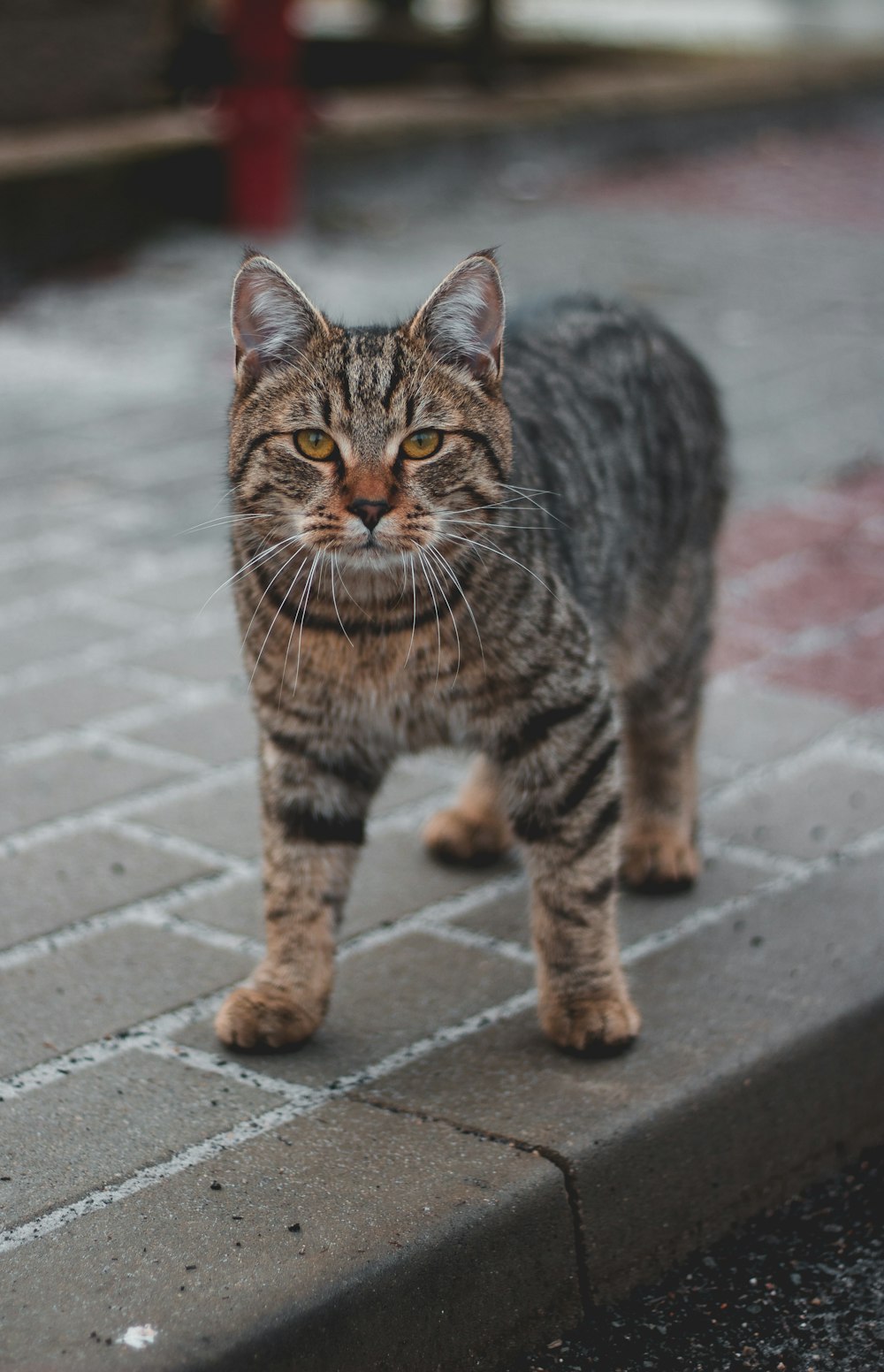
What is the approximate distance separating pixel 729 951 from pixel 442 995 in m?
0.54

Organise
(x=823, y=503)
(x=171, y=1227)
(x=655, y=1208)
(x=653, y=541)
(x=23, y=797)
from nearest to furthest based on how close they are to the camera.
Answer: (x=171, y=1227) → (x=655, y=1208) → (x=653, y=541) → (x=23, y=797) → (x=823, y=503)

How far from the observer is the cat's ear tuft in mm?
2668

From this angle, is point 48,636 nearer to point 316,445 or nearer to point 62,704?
point 62,704

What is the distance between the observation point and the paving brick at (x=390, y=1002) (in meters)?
2.69

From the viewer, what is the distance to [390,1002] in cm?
287

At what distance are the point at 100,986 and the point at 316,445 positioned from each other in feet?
3.30

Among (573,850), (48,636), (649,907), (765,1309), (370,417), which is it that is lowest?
(765,1309)

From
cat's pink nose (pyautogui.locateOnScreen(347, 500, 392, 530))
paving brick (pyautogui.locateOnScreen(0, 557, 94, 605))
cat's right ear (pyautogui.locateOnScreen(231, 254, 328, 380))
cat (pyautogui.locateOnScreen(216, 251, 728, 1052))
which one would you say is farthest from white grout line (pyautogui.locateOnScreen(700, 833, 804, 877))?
paving brick (pyautogui.locateOnScreen(0, 557, 94, 605))

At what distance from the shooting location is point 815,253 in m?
9.14

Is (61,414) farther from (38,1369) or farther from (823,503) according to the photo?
(38,1369)

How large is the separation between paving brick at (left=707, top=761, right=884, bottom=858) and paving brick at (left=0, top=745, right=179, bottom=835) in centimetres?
124

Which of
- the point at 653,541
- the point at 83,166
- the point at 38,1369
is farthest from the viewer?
the point at 83,166

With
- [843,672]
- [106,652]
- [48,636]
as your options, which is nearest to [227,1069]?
[106,652]

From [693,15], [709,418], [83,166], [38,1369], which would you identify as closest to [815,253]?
[83,166]
